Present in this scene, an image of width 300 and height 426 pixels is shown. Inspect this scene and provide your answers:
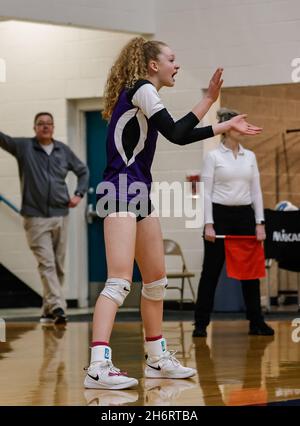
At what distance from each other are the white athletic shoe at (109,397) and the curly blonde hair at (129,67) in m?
1.37

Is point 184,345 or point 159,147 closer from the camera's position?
point 184,345

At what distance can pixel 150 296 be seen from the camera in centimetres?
501

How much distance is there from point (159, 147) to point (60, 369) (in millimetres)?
5572

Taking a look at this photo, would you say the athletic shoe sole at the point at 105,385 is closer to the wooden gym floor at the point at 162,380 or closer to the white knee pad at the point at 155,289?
the wooden gym floor at the point at 162,380

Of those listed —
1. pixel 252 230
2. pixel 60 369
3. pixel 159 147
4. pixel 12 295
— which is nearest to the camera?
pixel 60 369

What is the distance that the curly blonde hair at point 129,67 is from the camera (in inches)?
191

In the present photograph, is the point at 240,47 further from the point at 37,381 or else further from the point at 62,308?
the point at 37,381

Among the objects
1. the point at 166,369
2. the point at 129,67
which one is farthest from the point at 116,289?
the point at 129,67

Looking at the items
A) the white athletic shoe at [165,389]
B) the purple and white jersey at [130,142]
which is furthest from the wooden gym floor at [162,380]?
the purple and white jersey at [130,142]

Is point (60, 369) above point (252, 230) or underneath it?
underneath

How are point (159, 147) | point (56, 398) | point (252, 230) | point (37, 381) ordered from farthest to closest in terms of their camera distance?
point (159, 147), point (252, 230), point (37, 381), point (56, 398)

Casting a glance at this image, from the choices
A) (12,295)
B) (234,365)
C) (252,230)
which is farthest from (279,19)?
(234,365)

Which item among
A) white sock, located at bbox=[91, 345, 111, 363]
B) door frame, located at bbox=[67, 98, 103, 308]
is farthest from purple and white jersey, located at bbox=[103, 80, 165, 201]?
door frame, located at bbox=[67, 98, 103, 308]

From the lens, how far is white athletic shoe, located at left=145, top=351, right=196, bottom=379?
4.95m
